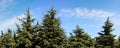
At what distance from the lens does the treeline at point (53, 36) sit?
44.9 meters

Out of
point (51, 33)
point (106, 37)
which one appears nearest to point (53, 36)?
point (51, 33)

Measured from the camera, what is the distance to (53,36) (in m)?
45.1

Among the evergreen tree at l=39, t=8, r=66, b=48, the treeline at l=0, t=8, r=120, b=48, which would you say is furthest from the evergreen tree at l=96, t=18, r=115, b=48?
the evergreen tree at l=39, t=8, r=66, b=48

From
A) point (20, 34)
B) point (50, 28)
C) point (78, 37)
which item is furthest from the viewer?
point (78, 37)

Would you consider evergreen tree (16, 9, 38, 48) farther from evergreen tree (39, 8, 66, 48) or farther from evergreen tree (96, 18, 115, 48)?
evergreen tree (96, 18, 115, 48)

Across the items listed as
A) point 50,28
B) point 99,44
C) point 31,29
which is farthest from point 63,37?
point 99,44

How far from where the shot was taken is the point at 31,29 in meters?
48.8

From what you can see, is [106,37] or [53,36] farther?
[106,37]

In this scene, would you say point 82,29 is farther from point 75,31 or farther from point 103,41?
point 103,41

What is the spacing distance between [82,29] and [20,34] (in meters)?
12.6

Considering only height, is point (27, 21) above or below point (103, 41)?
above

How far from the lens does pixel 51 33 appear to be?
44625 millimetres

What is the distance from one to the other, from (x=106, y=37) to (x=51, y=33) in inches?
515

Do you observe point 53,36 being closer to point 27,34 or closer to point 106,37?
point 27,34
